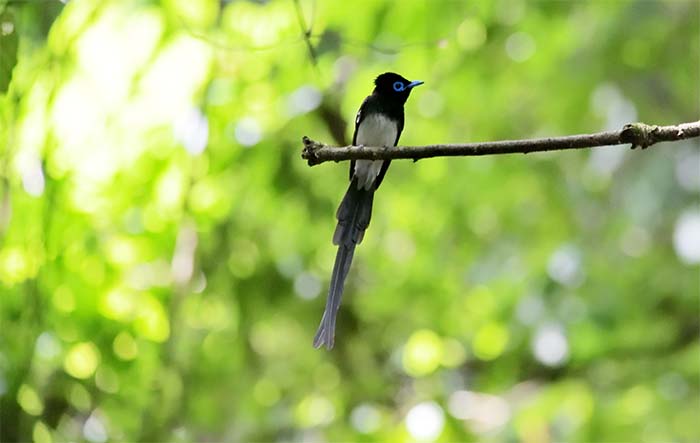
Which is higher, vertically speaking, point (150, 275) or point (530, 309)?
point (530, 309)

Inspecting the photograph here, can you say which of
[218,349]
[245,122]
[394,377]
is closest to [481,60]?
[245,122]

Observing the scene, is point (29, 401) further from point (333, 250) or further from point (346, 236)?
point (333, 250)

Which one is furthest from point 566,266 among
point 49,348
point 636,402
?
point 49,348

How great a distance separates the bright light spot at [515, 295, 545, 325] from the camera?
15.6ft

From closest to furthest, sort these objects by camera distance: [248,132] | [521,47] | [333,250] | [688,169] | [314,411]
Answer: [248,132] → [333,250] → [314,411] → [521,47] → [688,169]

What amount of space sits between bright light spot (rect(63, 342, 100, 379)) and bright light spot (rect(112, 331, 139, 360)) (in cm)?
10

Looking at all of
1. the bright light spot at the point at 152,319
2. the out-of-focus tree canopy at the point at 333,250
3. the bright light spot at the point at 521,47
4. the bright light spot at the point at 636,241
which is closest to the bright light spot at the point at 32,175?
the out-of-focus tree canopy at the point at 333,250

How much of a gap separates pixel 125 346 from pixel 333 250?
1.38 m

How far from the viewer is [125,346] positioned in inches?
161

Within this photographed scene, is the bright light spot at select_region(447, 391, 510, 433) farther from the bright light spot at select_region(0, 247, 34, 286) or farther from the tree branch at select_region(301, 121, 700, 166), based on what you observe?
the tree branch at select_region(301, 121, 700, 166)

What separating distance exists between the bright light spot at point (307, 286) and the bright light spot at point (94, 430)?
3.81 ft

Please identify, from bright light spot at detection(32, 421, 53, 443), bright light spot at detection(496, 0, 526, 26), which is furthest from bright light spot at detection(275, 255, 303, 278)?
bright light spot at detection(496, 0, 526, 26)

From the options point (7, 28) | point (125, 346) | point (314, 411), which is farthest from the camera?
point (314, 411)

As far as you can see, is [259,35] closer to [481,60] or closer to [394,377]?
[481,60]
